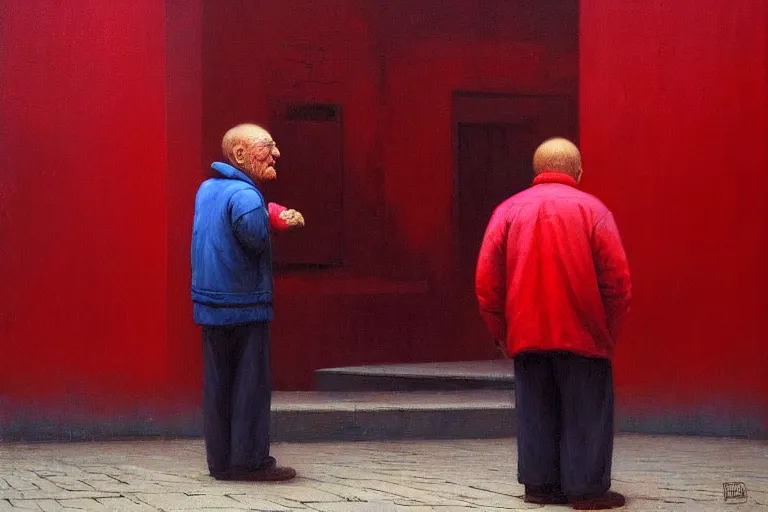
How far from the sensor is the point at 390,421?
8.32m

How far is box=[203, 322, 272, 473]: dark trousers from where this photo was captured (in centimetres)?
642

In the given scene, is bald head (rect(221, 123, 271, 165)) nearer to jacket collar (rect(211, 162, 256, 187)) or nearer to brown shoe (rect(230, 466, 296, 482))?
jacket collar (rect(211, 162, 256, 187))

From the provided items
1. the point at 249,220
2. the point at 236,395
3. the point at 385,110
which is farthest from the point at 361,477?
the point at 385,110

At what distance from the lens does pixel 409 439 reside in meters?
8.33

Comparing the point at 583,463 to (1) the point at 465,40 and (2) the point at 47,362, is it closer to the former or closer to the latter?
(2) the point at 47,362

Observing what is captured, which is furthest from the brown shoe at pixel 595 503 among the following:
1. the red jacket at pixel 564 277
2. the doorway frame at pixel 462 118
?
the doorway frame at pixel 462 118

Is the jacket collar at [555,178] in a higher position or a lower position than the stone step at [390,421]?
higher

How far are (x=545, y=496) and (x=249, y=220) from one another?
1941mm

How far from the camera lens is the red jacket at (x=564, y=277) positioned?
18.4 ft

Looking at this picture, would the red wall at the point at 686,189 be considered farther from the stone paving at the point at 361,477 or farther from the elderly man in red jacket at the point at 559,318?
the elderly man in red jacket at the point at 559,318

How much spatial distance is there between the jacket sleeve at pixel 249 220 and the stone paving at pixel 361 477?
1.22 metres

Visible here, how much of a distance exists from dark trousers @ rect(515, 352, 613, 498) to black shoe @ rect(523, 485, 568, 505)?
0.06 ft

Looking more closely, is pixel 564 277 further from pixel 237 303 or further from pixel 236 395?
pixel 236 395

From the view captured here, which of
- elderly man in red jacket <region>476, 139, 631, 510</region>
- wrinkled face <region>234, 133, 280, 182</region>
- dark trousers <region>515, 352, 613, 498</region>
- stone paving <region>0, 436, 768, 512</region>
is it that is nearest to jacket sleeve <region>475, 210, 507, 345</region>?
elderly man in red jacket <region>476, 139, 631, 510</region>
